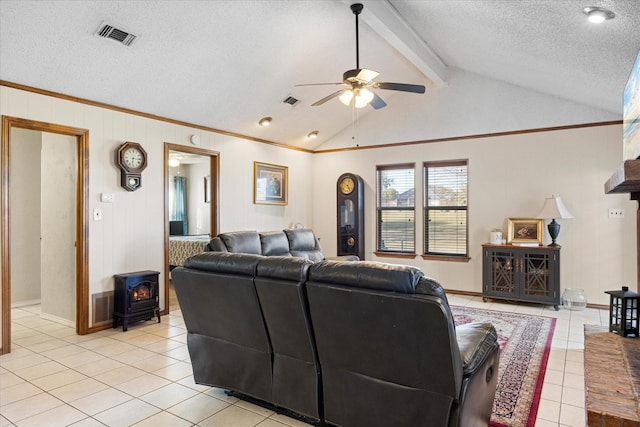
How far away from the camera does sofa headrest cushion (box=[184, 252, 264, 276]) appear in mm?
2417

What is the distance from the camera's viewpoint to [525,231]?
561 centimetres

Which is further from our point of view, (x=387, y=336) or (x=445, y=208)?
(x=445, y=208)

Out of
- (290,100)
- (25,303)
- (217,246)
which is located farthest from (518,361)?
(25,303)

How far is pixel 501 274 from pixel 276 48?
418 cm

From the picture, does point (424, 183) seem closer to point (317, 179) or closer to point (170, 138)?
point (317, 179)

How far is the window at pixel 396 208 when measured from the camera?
678cm

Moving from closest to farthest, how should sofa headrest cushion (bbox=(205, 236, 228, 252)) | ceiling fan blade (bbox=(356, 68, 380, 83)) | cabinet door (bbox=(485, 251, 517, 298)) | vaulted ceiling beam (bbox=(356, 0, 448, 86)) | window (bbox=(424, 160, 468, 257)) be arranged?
ceiling fan blade (bbox=(356, 68, 380, 83)) → vaulted ceiling beam (bbox=(356, 0, 448, 86)) → sofa headrest cushion (bbox=(205, 236, 228, 252)) → cabinet door (bbox=(485, 251, 517, 298)) → window (bbox=(424, 160, 468, 257))

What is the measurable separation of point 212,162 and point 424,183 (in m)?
3.42

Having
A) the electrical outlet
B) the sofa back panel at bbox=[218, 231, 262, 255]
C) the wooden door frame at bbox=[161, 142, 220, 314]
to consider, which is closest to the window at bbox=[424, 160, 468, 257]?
the electrical outlet

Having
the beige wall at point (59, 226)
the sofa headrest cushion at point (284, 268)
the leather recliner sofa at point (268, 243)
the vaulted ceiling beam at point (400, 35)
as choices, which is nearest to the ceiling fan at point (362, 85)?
the vaulted ceiling beam at point (400, 35)

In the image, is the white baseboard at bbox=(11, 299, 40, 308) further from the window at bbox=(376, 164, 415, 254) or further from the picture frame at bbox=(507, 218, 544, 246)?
the picture frame at bbox=(507, 218, 544, 246)

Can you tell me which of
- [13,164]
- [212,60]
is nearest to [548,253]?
[212,60]

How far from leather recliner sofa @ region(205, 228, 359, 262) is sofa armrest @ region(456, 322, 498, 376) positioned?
113 inches

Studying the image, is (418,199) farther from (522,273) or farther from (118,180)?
(118,180)
